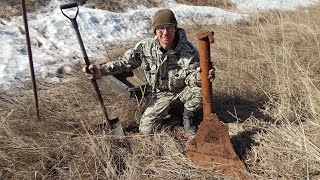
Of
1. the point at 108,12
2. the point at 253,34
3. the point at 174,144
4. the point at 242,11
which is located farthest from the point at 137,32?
the point at 174,144

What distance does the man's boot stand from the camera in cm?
351

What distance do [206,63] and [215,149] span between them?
2.22 feet

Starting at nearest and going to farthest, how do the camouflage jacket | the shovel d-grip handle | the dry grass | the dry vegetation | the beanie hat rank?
the shovel d-grip handle
the dry vegetation
the beanie hat
the camouflage jacket
the dry grass

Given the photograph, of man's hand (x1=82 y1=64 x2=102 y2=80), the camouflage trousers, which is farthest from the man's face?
man's hand (x1=82 y1=64 x2=102 y2=80)

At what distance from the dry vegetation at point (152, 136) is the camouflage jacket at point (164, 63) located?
1.42 ft

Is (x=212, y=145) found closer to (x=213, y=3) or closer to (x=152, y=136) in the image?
(x=152, y=136)

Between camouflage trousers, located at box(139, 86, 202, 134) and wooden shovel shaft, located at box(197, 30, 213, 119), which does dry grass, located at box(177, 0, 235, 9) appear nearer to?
camouflage trousers, located at box(139, 86, 202, 134)

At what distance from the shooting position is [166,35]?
3.25 metres

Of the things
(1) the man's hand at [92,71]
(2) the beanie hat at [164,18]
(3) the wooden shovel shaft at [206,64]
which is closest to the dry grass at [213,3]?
(2) the beanie hat at [164,18]

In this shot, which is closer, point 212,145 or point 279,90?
point 212,145

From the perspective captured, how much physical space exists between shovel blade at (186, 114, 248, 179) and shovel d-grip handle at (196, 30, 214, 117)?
103 millimetres

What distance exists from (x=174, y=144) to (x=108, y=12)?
4488 mm

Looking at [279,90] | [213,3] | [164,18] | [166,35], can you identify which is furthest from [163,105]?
[213,3]

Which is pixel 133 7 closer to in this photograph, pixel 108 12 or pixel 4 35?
pixel 108 12
